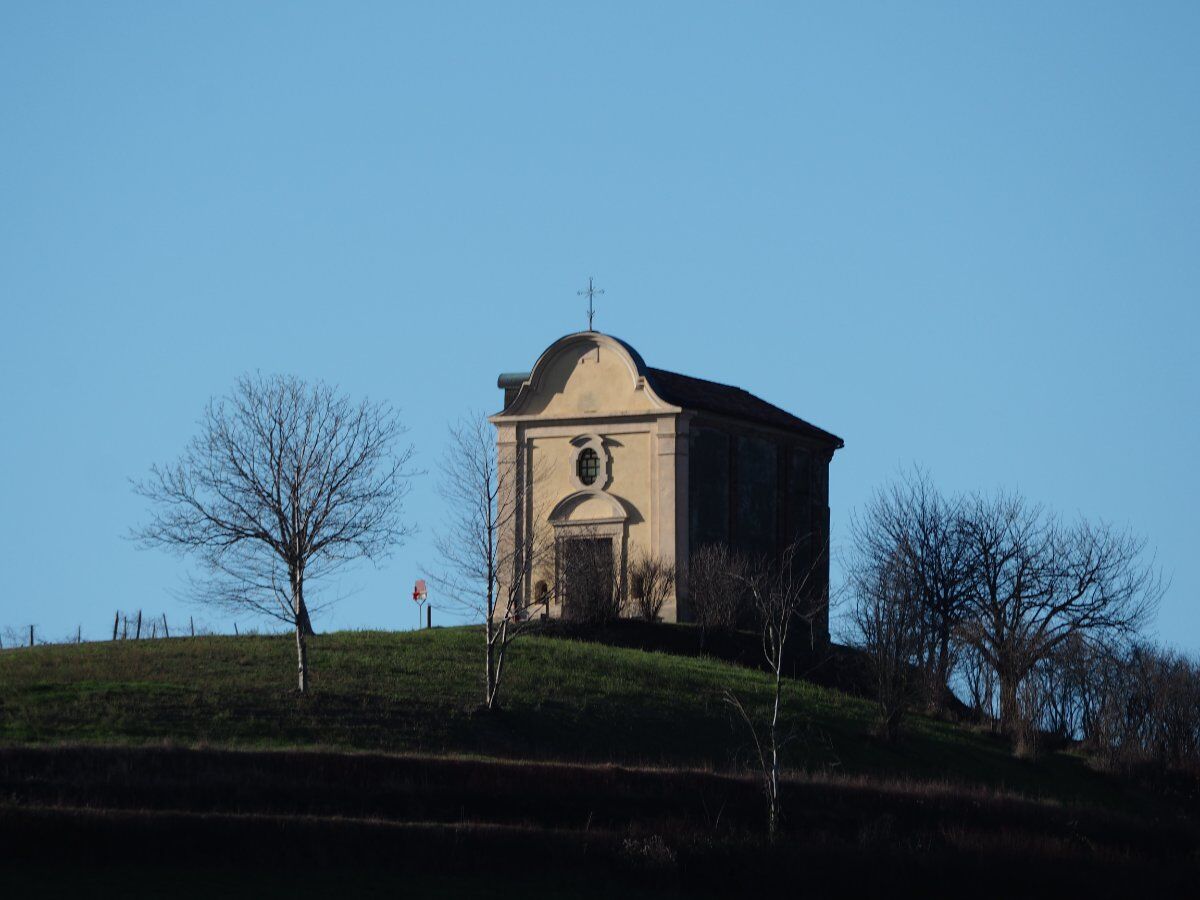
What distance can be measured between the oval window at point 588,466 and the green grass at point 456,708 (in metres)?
7.90

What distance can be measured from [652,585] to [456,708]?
610 inches

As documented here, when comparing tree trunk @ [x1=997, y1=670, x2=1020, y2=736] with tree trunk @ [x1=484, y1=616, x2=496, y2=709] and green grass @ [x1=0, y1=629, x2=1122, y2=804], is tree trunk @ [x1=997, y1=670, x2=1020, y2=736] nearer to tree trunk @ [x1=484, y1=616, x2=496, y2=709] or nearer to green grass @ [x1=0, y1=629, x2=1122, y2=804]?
green grass @ [x1=0, y1=629, x2=1122, y2=804]

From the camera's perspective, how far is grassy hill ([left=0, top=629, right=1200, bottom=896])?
87.2 ft

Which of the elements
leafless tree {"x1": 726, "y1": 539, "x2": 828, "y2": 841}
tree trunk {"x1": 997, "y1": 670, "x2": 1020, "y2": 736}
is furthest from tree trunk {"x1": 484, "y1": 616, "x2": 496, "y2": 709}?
tree trunk {"x1": 997, "y1": 670, "x2": 1020, "y2": 736}

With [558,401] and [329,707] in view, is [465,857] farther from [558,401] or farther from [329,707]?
[558,401]

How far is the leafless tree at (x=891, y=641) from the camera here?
4341 centimetres

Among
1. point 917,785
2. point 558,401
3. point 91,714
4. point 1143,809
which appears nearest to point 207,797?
point 91,714

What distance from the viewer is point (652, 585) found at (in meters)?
52.7

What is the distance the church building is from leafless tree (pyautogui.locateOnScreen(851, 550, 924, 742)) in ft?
17.2

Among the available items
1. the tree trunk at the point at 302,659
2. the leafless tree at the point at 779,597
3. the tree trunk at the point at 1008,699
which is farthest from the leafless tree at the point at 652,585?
the tree trunk at the point at 302,659

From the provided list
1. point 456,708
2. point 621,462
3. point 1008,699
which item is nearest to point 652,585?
point 621,462

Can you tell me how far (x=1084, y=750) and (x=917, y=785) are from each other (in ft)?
53.0

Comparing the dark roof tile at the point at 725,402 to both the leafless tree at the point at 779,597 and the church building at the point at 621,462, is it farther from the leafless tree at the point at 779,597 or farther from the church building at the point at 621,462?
the leafless tree at the point at 779,597

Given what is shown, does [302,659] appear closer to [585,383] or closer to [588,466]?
[588,466]
